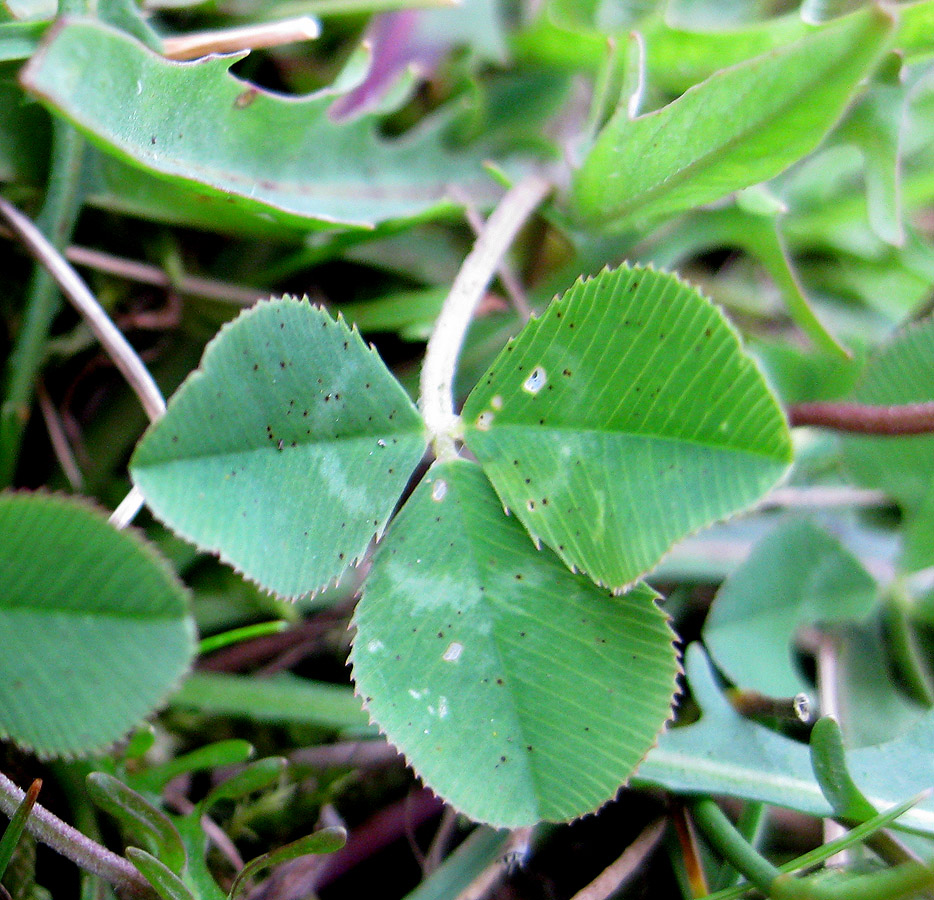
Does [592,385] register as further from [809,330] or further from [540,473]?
[809,330]

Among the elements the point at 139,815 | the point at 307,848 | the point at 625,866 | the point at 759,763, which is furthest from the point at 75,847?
the point at 759,763

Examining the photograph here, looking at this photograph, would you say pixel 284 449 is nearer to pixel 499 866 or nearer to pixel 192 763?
pixel 192 763

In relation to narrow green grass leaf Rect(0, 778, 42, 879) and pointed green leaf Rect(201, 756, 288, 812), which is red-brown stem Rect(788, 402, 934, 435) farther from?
narrow green grass leaf Rect(0, 778, 42, 879)

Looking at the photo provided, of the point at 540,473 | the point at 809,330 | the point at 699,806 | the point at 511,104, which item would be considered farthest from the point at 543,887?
the point at 511,104

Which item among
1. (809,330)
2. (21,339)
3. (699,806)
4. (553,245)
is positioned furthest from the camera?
(553,245)

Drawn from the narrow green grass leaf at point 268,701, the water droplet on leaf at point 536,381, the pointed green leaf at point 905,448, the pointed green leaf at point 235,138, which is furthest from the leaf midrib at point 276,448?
the pointed green leaf at point 905,448

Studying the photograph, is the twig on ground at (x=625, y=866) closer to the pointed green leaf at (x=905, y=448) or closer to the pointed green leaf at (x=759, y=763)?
the pointed green leaf at (x=759, y=763)
